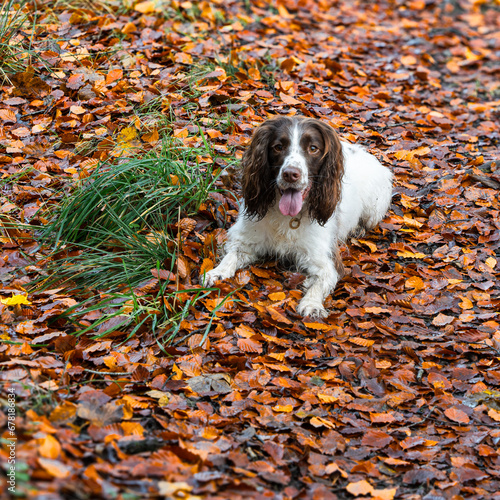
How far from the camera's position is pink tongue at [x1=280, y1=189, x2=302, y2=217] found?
455 cm

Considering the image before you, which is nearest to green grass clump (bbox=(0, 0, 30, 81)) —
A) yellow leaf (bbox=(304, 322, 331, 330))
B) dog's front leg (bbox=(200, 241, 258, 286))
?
dog's front leg (bbox=(200, 241, 258, 286))

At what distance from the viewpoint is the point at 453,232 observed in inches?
216

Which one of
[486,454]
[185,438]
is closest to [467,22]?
[486,454]

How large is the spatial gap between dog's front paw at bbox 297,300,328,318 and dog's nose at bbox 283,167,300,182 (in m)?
0.95

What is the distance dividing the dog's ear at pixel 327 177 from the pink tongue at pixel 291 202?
A: 0.19 m

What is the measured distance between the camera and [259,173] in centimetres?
462

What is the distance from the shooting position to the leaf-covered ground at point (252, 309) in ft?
9.77

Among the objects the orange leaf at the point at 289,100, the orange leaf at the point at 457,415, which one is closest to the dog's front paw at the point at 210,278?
the orange leaf at the point at 457,415

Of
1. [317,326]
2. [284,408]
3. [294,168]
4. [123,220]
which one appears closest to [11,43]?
[123,220]

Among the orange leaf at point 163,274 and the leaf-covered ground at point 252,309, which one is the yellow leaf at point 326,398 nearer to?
the leaf-covered ground at point 252,309

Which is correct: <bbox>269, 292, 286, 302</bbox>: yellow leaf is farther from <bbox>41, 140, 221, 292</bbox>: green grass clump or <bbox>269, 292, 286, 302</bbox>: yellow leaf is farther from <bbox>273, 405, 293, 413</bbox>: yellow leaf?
<bbox>273, 405, 293, 413</bbox>: yellow leaf

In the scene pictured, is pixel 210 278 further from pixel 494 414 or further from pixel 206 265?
pixel 494 414

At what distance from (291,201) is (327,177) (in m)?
0.38

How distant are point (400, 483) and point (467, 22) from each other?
34.1 feet
